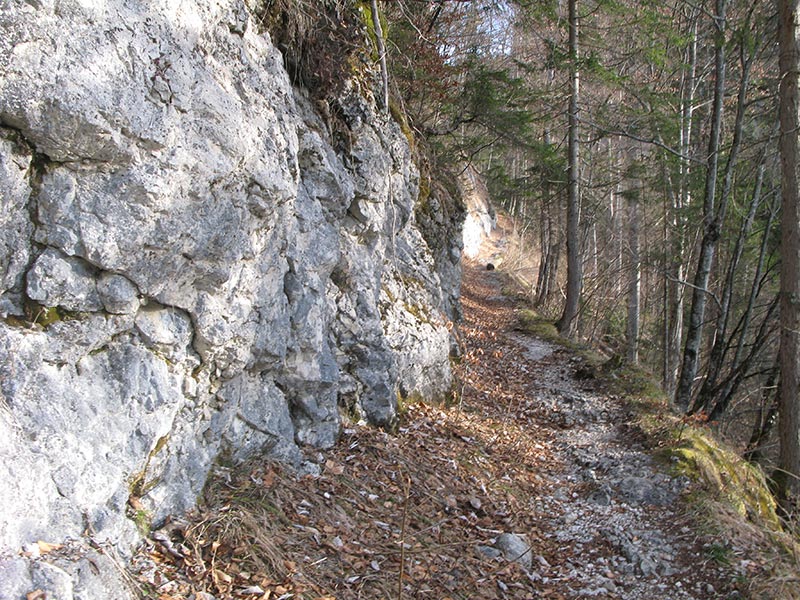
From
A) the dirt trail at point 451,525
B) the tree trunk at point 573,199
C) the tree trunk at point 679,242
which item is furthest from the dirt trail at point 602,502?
the tree trunk at point 679,242

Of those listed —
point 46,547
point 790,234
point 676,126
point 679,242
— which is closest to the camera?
point 46,547

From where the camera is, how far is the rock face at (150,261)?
2.80 metres

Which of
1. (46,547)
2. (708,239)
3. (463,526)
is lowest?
(463,526)

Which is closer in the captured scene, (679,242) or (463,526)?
(463,526)

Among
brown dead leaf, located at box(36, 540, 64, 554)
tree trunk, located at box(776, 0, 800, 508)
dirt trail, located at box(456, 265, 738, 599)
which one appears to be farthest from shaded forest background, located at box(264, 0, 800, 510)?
brown dead leaf, located at box(36, 540, 64, 554)

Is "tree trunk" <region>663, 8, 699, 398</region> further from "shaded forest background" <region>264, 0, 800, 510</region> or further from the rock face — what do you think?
the rock face

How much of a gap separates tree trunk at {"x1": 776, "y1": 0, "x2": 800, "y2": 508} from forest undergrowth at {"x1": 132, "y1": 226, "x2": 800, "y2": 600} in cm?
143

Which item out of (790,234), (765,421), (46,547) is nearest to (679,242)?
(765,421)

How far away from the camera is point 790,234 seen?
6473 mm

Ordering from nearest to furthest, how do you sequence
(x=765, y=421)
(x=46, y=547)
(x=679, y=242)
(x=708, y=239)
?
(x=46, y=547) < (x=708, y=239) < (x=765, y=421) < (x=679, y=242)

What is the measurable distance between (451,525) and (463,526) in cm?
12

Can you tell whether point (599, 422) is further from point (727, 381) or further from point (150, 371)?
point (150, 371)

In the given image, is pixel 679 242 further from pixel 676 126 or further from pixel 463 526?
pixel 463 526

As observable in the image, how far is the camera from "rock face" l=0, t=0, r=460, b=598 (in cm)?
280
